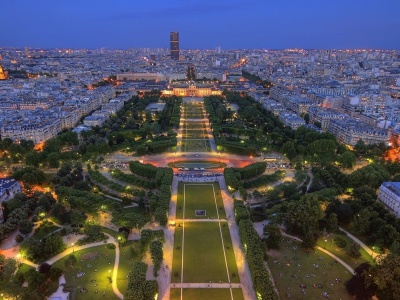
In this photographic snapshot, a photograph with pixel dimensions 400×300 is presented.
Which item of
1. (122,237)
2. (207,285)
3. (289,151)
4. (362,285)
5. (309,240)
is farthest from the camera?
(289,151)

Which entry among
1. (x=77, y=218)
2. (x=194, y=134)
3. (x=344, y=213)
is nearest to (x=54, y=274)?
(x=77, y=218)

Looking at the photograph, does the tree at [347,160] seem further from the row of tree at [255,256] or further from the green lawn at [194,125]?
the green lawn at [194,125]

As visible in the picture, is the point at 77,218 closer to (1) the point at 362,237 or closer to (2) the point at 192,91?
(1) the point at 362,237

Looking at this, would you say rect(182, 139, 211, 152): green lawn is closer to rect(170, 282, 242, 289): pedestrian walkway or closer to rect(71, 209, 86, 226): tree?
rect(71, 209, 86, 226): tree

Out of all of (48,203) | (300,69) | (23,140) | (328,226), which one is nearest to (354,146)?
(328,226)

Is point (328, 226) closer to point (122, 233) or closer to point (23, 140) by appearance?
point (122, 233)

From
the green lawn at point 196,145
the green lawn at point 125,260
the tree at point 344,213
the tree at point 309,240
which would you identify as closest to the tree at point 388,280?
the tree at point 309,240

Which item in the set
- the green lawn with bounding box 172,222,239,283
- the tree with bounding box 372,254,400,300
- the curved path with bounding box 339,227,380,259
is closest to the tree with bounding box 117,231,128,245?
the green lawn with bounding box 172,222,239,283
